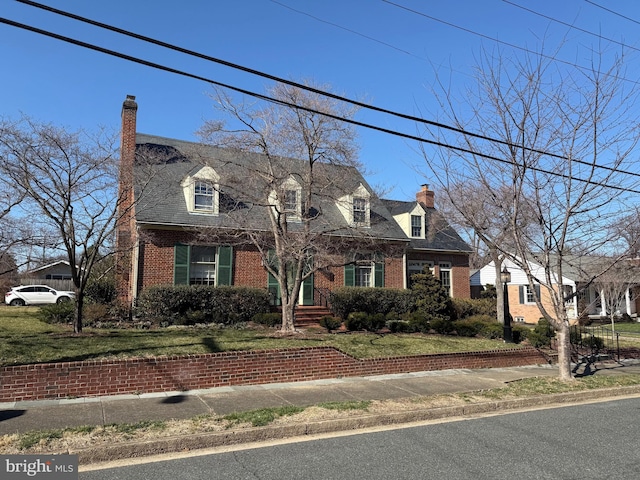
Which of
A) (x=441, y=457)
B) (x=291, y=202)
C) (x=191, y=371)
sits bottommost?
(x=441, y=457)

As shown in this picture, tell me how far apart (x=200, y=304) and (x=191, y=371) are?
7.97 metres

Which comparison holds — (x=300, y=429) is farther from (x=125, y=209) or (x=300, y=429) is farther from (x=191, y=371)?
(x=125, y=209)

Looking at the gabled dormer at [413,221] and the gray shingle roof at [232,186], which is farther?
the gabled dormer at [413,221]

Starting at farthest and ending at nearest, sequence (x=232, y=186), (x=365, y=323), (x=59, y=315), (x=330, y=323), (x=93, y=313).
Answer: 1. (x=365, y=323)
2. (x=330, y=323)
3. (x=93, y=313)
4. (x=59, y=315)
5. (x=232, y=186)

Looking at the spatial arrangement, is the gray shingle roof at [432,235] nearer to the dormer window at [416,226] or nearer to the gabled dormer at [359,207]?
the dormer window at [416,226]

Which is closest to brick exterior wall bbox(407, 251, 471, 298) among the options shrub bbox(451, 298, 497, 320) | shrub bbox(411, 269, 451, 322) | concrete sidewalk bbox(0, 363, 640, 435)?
shrub bbox(451, 298, 497, 320)

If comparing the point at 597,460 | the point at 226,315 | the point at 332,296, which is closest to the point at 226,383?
the point at 597,460

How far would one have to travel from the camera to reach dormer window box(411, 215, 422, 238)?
24955 millimetres

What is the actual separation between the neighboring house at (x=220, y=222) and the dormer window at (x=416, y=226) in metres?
0.13

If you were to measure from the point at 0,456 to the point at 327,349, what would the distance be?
252 inches

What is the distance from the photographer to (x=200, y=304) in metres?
16.6

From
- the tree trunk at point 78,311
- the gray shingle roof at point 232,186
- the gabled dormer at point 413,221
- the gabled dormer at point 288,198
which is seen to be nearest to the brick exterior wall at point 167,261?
the gray shingle roof at point 232,186

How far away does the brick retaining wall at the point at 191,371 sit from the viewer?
7754 millimetres

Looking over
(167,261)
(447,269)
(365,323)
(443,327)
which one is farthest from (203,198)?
(447,269)
